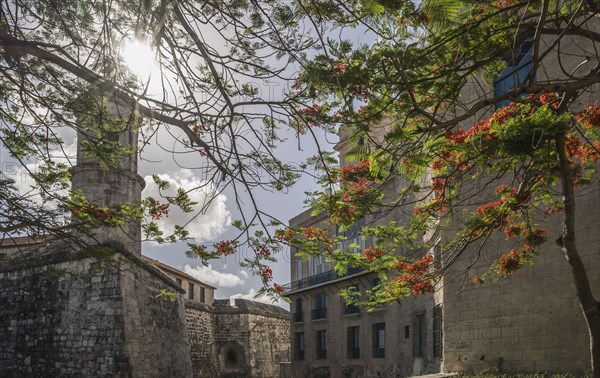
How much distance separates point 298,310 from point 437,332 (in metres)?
16.4

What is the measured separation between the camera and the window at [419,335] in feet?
63.3

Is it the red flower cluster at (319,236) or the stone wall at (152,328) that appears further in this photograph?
the stone wall at (152,328)

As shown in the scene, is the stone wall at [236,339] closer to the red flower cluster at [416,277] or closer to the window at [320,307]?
the window at [320,307]

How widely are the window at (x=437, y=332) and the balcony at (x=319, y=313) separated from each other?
12.5 metres

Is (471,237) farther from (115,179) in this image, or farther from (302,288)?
(302,288)

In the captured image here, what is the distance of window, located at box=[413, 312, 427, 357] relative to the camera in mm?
19281

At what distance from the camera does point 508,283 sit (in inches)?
460

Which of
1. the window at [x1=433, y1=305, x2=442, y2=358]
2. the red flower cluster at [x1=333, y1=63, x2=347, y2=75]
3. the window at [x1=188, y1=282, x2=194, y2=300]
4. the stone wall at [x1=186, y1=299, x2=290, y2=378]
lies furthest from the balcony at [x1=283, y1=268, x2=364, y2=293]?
the red flower cluster at [x1=333, y1=63, x2=347, y2=75]

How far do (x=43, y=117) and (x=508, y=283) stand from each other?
28.8 ft

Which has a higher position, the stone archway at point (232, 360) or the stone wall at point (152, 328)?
the stone wall at point (152, 328)

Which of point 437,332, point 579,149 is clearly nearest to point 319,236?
point 579,149

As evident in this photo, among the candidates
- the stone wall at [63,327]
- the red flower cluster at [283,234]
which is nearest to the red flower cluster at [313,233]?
the red flower cluster at [283,234]

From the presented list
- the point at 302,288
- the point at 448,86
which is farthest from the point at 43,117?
the point at 302,288

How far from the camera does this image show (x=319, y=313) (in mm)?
30016
